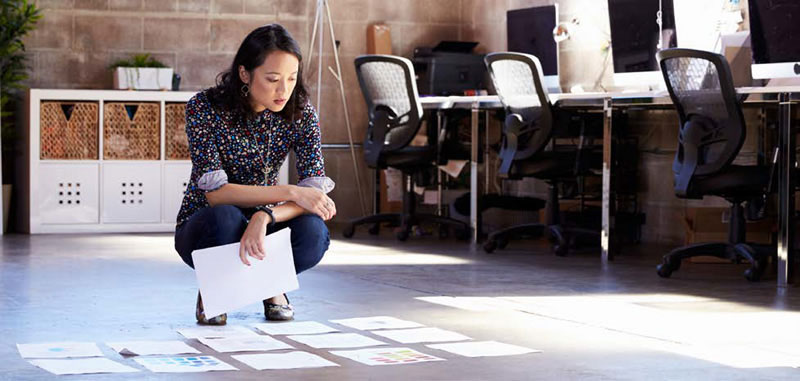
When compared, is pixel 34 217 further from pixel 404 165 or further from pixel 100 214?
pixel 404 165

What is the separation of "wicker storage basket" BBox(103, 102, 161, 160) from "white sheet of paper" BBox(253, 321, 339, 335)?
13.0 feet

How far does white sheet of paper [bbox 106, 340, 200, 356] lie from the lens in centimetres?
299

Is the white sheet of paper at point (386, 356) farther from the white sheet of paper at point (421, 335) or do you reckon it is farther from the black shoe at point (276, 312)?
the black shoe at point (276, 312)

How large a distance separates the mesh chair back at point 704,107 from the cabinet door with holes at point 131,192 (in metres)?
3.44

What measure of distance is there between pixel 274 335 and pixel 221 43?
15.2 ft

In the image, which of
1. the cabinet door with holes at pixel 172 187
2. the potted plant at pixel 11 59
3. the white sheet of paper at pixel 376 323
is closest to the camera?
the white sheet of paper at pixel 376 323

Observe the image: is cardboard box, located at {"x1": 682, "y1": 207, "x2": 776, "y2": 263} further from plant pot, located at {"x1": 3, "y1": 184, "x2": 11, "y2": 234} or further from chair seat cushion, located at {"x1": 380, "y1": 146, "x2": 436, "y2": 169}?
plant pot, located at {"x1": 3, "y1": 184, "x2": 11, "y2": 234}

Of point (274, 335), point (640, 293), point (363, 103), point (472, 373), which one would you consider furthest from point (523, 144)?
point (472, 373)

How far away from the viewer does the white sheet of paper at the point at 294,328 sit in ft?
11.0

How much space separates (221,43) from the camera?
25.2ft

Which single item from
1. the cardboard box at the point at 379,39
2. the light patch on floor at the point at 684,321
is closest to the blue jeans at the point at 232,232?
the light patch on floor at the point at 684,321

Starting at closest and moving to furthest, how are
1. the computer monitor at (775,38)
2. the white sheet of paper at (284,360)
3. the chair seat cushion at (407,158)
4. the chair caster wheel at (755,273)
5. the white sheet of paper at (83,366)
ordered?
1. the white sheet of paper at (83,366)
2. the white sheet of paper at (284,360)
3. the chair caster wheel at (755,273)
4. the computer monitor at (775,38)
5. the chair seat cushion at (407,158)


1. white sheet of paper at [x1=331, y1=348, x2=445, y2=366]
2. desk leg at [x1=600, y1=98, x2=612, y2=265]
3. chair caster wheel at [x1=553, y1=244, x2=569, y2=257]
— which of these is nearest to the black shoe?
white sheet of paper at [x1=331, y1=348, x2=445, y2=366]

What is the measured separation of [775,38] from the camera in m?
5.11
